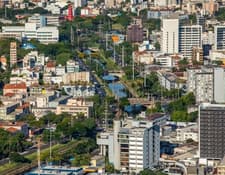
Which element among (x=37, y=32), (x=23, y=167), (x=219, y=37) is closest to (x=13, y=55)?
(x=37, y=32)

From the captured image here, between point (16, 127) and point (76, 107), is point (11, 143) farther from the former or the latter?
point (76, 107)

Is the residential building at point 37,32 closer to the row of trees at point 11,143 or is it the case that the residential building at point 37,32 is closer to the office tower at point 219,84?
the office tower at point 219,84

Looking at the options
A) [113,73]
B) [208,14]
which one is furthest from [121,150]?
[208,14]

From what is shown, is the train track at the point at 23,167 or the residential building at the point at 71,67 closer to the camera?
the train track at the point at 23,167

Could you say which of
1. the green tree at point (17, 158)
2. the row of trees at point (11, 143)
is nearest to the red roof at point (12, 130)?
the row of trees at point (11, 143)

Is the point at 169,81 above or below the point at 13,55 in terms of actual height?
below

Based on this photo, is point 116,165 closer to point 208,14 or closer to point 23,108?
point 23,108
